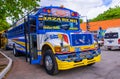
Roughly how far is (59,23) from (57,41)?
1881 millimetres

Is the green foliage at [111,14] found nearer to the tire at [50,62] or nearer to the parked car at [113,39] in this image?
the parked car at [113,39]

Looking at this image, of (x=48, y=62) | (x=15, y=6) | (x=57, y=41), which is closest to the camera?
(x=57, y=41)

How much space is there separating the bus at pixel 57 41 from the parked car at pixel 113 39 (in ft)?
27.2

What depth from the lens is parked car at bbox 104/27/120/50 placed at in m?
17.6

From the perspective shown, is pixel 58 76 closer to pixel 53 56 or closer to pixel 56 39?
pixel 53 56

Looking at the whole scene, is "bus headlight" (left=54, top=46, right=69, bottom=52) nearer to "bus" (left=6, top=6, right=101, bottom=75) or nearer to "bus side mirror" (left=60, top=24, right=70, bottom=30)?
"bus" (left=6, top=6, right=101, bottom=75)

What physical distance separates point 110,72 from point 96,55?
95 centimetres

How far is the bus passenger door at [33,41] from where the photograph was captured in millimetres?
9102

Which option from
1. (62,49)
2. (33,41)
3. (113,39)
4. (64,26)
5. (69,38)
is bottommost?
(113,39)

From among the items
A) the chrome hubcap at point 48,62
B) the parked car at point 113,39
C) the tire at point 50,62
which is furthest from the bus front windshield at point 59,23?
the parked car at point 113,39

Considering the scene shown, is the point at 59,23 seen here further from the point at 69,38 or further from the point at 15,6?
the point at 15,6

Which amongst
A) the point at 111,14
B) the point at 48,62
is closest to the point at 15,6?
the point at 48,62

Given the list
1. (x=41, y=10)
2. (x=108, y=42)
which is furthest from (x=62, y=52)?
(x=108, y=42)

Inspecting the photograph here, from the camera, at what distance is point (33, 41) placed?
9367 millimetres
